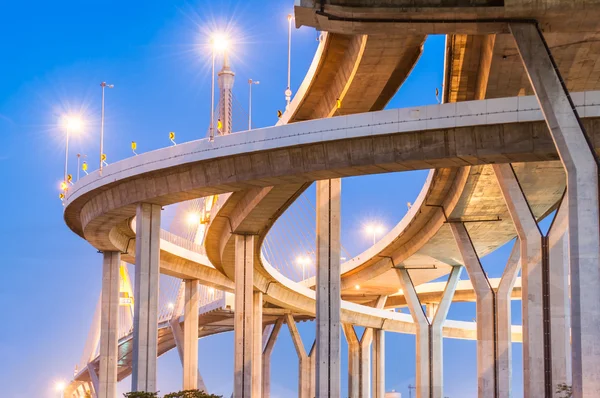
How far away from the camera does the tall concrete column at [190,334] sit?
241 ft

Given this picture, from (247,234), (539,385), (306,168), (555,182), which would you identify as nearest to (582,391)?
(306,168)

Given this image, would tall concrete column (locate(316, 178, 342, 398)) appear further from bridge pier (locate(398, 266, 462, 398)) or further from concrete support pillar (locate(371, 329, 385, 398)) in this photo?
concrete support pillar (locate(371, 329, 385, 398))

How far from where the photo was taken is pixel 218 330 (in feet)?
404

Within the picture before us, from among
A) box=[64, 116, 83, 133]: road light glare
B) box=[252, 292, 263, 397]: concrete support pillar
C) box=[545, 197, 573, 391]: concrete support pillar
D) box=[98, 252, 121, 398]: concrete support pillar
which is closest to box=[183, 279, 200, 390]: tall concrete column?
box=[252, 292, 263, 397]: concrete support pillar

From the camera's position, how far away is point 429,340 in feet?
265

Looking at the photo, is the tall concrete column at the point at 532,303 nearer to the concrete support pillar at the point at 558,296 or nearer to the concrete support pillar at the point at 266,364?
the concrete support pillar at the point at 558,296

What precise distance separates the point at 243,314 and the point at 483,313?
13.5 meters

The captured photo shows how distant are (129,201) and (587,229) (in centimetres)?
2269

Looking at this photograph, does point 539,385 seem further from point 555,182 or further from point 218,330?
point 218,330

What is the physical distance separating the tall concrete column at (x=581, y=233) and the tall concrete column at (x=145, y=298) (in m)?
20.8

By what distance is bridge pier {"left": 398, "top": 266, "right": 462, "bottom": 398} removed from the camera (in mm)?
79125

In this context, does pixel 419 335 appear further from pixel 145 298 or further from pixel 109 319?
pixel 145 298

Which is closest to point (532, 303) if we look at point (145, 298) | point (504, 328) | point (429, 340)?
point (145, 298)

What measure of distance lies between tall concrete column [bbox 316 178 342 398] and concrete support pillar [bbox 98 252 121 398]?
15.9m
